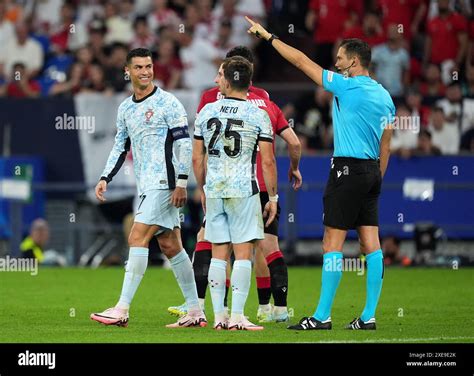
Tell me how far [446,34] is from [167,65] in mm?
4834

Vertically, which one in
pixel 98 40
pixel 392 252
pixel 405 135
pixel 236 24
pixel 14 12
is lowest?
pixel 392 252

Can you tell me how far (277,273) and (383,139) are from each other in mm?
1794

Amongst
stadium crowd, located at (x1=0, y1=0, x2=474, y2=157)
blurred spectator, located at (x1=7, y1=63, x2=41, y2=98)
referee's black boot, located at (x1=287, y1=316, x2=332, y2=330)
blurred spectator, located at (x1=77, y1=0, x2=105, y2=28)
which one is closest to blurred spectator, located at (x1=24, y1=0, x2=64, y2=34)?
stadium crowd, located at (x1=0, y1=0, x2=474, y2=157)

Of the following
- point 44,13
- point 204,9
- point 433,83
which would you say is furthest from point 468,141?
point 44,13

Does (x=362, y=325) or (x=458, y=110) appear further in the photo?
(x=458, y=110)

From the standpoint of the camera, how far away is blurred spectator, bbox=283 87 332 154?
22.5 m

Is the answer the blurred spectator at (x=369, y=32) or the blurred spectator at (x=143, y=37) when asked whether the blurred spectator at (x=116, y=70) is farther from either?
the blurred spectator at (x=369, y=32)

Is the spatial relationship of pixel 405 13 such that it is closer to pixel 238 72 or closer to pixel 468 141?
pixel 468 141

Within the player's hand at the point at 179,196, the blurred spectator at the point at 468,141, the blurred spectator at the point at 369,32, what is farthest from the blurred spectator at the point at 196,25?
the player's hand at the point at 179,196

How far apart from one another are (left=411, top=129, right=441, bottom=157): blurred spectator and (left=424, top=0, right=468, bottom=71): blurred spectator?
2.22m

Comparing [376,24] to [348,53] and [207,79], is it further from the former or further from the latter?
[348,53]

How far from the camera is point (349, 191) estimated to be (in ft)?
40.4

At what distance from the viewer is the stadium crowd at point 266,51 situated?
22172 mm
